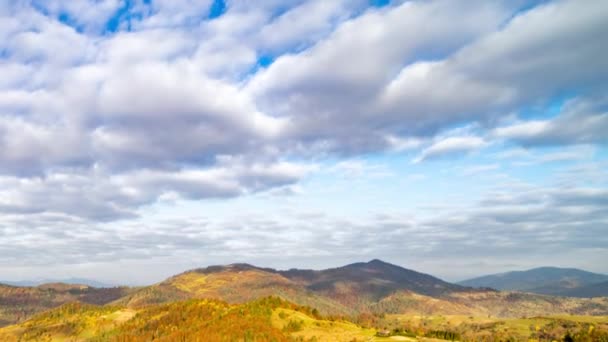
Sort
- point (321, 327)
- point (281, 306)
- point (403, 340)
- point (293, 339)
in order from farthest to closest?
point (281, 306)
point (321, 327)
point (293, 339)
point (403, 340)

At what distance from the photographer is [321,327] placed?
14412cm

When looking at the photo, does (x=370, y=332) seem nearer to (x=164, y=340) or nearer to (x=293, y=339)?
(x=293, y=339)

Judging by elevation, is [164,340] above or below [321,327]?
below

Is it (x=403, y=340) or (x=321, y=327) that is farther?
(x=321, y=327)

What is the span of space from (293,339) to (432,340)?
42.2 metres

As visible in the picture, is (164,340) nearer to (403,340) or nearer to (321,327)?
(321,327)

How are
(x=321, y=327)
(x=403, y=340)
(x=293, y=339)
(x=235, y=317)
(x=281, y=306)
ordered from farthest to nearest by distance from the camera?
(x=281, y=306) < (x=235, y=317) < (x=321, y=327) < (x=293, y=339) < (x=403, y=340)

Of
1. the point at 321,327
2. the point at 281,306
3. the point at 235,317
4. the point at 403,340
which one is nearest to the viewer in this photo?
the point at 403,340

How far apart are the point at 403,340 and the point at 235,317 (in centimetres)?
7190

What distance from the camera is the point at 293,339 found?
13062 cm

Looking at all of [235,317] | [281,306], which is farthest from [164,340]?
[281,306]

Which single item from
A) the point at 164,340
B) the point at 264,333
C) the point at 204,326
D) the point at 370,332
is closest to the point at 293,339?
the point at 264,333

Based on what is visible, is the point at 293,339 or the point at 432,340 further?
the point at 293,339

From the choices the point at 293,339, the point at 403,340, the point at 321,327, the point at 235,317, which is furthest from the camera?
the point at 235,317
